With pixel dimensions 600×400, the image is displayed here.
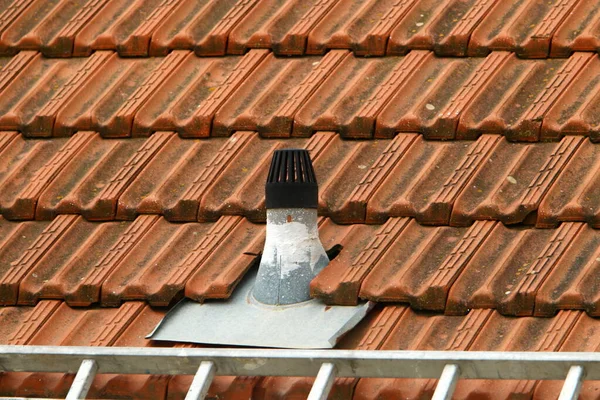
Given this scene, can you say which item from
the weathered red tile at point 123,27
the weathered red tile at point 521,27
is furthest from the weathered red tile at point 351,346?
the weathered red tile at point 123,27

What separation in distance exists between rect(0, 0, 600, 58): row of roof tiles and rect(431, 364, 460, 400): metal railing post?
6.37 feet

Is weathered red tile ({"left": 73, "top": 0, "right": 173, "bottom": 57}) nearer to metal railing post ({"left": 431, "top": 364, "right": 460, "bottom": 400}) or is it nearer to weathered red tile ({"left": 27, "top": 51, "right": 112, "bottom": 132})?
weathered red tile ({"left": 27, "top": 51, "right": 112, "bottom": 132})

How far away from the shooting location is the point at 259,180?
16.4 feet

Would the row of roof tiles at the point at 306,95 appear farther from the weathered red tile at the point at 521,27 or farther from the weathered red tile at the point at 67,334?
the weathered red tile at the point at 67,334

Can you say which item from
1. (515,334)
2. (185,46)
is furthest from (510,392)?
(185,46)

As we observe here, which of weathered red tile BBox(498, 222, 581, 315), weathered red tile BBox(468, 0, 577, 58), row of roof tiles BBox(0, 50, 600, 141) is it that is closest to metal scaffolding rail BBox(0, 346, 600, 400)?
weathered red tile BBox(498, 222, 581, 315)

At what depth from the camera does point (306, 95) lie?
5.26 metres

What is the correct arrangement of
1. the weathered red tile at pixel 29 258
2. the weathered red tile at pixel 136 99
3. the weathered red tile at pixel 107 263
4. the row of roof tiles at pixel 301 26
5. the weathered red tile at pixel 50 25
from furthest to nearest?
the weathered red tile at pixel 50 25 → the weathered red tile at pixel 136 99 → the row of roof tiles at pixel 301 26 → the weathered red tile at pixel 29 258 → the weathered red tile at pixel 107 263

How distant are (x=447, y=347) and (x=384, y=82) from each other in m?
1.51

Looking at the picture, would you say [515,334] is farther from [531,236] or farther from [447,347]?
[531,236]

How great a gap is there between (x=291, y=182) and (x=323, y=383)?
2.95 feet

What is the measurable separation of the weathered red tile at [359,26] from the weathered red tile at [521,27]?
40cm

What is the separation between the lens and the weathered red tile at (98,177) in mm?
5074

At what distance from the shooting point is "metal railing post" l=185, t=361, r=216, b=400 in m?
3.86
